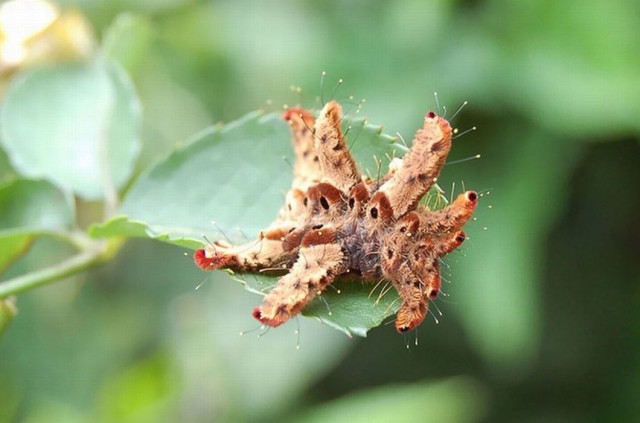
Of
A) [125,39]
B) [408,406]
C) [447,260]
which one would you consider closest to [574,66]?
[447,260]

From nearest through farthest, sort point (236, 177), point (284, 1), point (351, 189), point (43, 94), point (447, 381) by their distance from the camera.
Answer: point (351, 189)
point (236, 177)
point (43, 94)
point (447, 381)
point (284, 1)

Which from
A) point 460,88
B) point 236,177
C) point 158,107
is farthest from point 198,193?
point 158,107

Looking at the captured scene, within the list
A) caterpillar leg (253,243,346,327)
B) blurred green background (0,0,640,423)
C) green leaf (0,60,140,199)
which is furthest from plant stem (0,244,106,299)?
blurred green background (0,0,640,423)

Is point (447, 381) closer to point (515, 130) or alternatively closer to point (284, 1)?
point (515, 130)

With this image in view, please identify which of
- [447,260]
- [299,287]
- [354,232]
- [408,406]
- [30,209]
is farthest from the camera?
[408,406]

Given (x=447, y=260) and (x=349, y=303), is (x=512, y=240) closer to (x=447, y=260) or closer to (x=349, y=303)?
(x=447, y=260)

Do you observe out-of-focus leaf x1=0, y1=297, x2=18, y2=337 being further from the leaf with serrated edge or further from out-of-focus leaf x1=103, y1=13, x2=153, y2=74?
out-of-focus leaf x1=103, y1=13, x2=153, y2=74
